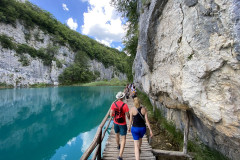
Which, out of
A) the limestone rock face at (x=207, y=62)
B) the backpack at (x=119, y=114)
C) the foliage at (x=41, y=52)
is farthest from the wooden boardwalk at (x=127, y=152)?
the foliage at (x=41, y=52)

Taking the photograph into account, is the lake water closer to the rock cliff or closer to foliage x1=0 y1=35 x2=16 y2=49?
the rock cliff

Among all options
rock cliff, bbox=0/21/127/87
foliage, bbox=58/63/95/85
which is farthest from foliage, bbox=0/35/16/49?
foliage, bbox=58/63/95/85

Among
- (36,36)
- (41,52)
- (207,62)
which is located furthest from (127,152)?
(36,36)

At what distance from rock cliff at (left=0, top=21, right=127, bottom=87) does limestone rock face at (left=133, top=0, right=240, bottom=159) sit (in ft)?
135

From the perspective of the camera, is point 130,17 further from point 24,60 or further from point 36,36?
point 36,36

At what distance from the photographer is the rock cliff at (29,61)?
3244 cm

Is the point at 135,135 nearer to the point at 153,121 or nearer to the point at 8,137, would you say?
the point at 153,121

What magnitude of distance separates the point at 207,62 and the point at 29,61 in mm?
47569

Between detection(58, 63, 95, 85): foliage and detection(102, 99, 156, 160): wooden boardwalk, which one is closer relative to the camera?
detection(102, 99, 156, 160): wooden boardwalk

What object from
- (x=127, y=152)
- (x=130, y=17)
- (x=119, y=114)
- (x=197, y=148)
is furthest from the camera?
(x=130, y=17)

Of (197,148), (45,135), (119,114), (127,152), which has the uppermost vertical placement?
(119,114)

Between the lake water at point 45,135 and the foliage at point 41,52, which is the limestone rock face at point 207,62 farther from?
the foliage at point 41,52

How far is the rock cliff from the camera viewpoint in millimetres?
32438

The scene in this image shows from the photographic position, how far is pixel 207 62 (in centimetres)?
225
